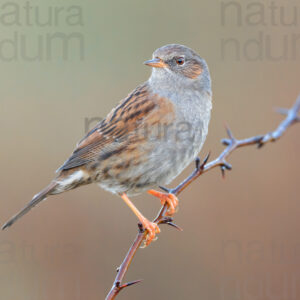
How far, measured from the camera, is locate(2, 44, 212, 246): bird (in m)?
4.60

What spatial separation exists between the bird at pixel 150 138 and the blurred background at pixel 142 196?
1294 mm

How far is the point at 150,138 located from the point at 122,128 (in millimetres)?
321

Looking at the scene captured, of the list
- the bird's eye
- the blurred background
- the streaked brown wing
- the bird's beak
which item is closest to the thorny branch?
the streaked brown wing

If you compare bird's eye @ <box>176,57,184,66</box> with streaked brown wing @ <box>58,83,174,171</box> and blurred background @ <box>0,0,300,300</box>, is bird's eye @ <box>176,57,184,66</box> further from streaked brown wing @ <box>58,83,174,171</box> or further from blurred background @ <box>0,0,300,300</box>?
blurred background @ <box>0,0,300,300</box>

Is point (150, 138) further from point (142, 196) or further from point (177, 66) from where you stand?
point (142, 196)

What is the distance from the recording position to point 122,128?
15.9ft

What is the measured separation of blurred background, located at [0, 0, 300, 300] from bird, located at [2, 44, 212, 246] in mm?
1294

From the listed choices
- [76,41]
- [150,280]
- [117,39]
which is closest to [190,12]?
[117,39]

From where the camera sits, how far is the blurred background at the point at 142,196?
21.1 ft

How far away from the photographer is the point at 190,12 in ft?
26.3

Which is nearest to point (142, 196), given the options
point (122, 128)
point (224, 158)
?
point (122, 128)

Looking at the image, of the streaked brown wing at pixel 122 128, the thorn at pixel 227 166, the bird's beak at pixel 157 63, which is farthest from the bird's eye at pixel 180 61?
the thorn at pixel 227 166

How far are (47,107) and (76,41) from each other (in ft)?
3.67

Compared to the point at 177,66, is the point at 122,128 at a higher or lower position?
Answer: lower
